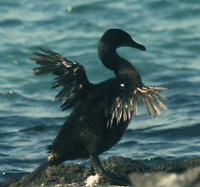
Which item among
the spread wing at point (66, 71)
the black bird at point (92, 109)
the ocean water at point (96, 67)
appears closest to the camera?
the black bird at point (92, 109)

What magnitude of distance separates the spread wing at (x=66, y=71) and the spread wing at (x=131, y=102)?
403 mm

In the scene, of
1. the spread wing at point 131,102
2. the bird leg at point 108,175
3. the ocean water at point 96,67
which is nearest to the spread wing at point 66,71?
the spread wing at point 131,102

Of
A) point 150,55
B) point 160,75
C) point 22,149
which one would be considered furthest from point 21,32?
point 22,149

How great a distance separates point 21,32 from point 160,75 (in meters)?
4.38

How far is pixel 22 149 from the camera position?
20.6ft

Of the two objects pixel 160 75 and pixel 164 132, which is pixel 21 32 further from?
pixel 164 132

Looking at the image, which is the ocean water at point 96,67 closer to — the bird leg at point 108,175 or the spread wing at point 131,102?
Result: the bird leg at point 108,175

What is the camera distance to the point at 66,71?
4426mm

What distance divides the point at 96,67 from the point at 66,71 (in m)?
5.35

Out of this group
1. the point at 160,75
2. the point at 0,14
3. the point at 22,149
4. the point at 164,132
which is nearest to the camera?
the point at 22,149

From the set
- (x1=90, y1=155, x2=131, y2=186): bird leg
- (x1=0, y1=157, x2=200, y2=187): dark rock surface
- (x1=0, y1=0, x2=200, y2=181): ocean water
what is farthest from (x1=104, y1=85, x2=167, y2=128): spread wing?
(x1=0, y1=0, x2=200, y2=181): ocean water

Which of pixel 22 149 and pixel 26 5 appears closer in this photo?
pixel 22 149

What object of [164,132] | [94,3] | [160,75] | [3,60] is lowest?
[164,132]

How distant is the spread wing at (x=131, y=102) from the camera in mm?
3967
